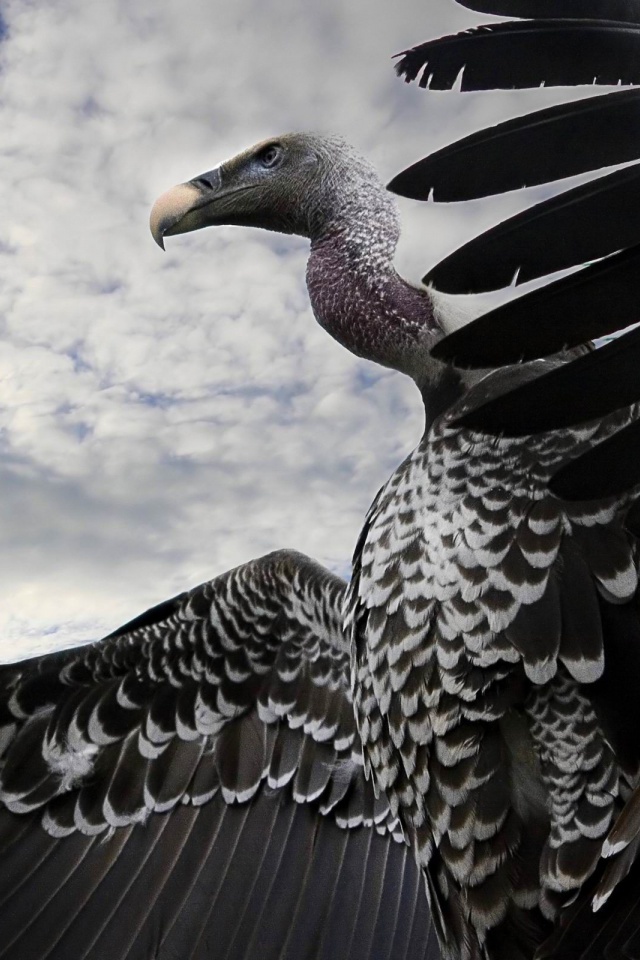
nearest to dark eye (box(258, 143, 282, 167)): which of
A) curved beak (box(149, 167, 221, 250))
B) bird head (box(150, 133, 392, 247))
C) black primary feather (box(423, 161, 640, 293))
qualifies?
bird head (box(150, 133, 392, 247))

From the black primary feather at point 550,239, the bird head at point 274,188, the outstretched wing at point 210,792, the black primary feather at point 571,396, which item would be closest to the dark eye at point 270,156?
the bird head at point 274,188

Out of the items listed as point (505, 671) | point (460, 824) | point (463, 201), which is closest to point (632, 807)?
point (505, 671)

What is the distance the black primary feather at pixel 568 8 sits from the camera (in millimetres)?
1707

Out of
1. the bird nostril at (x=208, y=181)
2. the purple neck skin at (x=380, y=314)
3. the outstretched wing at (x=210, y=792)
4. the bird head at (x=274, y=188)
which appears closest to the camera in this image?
the purple neck skin at (x=380, y=314)

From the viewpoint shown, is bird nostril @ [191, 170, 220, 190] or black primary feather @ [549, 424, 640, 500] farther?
bird nostril @ [191, 170, 220, 190]

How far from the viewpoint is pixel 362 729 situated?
2.77 metres

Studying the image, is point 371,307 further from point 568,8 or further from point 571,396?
point 571,396

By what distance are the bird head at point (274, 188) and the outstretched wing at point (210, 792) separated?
1.42 metres

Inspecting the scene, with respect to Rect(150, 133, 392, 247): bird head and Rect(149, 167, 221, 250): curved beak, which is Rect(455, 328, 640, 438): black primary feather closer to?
→ Rect(150, 133, 392, 247): bird head

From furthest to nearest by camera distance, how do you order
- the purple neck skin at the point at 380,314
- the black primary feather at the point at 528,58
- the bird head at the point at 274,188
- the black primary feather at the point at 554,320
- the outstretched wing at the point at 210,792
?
the bird head at the point at 274,188
the outstretched wing at the point at 210,792
the purple neck skin at the point at 380,314
the black primary feather at the point at 528,58
the black primary feather at the point at 554,320

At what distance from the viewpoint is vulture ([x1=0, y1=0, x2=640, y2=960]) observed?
1.64 m

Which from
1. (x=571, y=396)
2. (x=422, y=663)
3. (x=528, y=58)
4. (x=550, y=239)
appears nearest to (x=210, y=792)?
(x=422, y=663)

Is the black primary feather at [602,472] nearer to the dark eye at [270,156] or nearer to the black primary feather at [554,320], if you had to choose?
the black primary feather at [554,320]

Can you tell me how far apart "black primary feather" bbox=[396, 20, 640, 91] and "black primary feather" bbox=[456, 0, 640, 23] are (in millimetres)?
24
